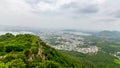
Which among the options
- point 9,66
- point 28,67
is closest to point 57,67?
point 28,67

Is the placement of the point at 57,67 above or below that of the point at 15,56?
below

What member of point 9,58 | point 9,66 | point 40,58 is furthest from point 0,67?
point 40,58

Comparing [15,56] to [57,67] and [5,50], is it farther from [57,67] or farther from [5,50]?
[5,50]

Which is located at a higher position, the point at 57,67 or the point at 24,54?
the point at 24,54

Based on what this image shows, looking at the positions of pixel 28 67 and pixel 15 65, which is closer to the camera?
pixel 15 65

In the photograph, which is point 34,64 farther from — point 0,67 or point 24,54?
point 0,67

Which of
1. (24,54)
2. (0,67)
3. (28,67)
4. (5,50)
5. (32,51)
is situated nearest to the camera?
(0,67)

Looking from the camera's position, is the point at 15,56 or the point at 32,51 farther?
the point at 32,51

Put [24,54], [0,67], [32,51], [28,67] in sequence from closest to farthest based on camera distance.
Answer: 1. [0,67]
2. [28,67]
3. [24,54]
4. [32,51]

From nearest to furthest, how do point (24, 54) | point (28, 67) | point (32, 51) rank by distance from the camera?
point (28, 67), point (24, 54), point (32, 51)
